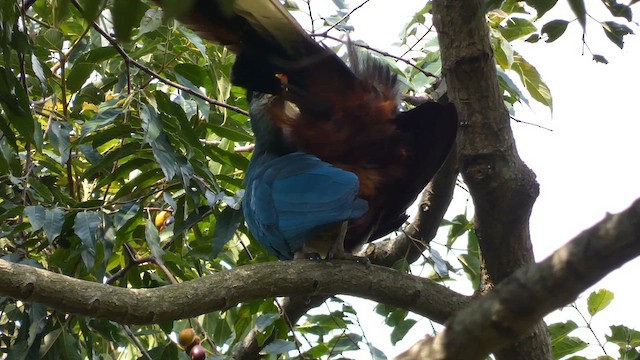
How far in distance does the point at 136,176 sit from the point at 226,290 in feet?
4.05

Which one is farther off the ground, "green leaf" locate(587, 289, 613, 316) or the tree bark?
the tree bark

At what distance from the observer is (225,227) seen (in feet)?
9.73

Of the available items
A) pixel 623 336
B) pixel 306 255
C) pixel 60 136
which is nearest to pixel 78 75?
pixel 60 136

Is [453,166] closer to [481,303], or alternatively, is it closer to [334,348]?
[334,348]

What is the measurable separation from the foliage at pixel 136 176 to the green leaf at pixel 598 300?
2 centimetres

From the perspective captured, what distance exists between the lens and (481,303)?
1.52m

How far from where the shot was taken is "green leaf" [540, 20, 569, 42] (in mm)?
2271

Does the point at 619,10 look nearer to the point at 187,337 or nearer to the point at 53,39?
the point at 187,337

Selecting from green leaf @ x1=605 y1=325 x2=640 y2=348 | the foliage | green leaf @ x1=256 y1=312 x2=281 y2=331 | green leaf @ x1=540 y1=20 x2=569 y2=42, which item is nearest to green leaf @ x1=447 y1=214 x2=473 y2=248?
the foliage

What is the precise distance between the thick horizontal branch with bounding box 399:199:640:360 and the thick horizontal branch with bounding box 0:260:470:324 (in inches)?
32.7

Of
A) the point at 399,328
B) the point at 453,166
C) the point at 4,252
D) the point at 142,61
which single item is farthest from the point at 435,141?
the point at 4,252

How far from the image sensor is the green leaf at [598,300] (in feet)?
9.48

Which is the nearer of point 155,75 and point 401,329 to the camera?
point 155,75

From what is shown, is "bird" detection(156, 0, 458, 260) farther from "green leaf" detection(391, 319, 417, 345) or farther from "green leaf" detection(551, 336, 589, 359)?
"green leaf" detection(551, 336, 589, 359)
